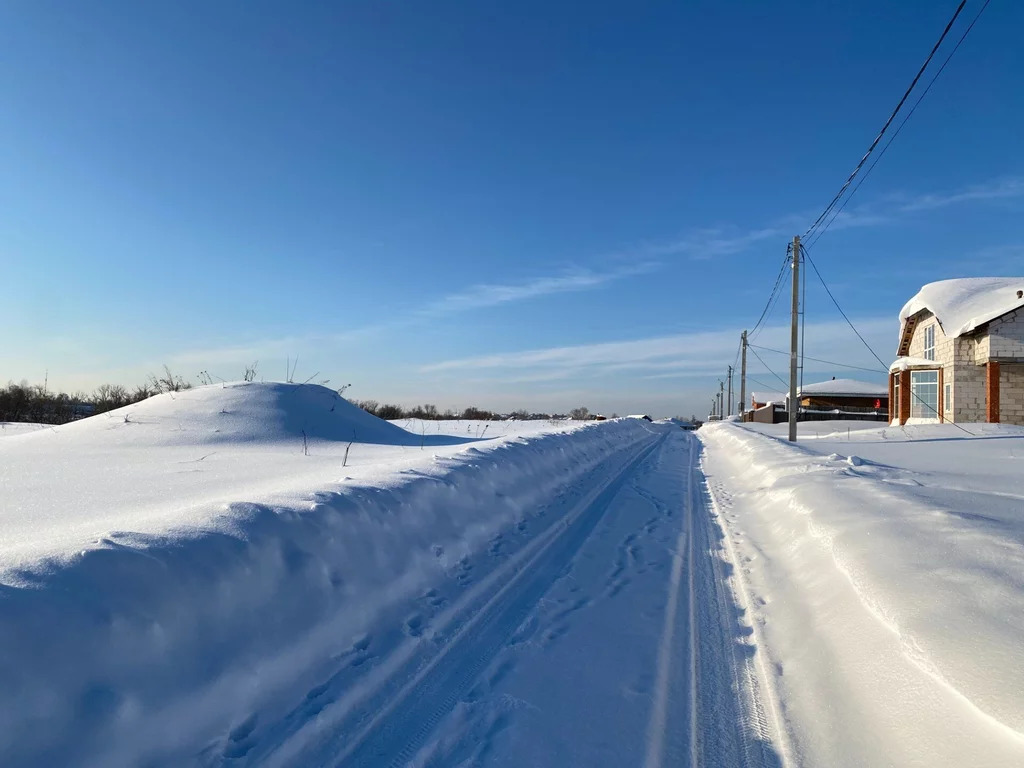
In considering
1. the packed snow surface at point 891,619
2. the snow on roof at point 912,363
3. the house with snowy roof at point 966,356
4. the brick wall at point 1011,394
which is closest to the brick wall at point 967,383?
the house with snowy roof at point 966,356

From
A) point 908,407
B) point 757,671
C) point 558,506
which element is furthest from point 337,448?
point 908,407

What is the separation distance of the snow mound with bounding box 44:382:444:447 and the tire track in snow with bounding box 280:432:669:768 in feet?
29.9

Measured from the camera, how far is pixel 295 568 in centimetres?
387

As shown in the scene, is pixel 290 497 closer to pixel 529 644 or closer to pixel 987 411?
pixel 529 644

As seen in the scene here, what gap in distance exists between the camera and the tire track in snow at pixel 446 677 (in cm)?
269

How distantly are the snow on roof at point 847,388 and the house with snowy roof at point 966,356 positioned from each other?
35.5 metres

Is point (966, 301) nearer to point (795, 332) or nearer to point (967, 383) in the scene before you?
point (967, 383)

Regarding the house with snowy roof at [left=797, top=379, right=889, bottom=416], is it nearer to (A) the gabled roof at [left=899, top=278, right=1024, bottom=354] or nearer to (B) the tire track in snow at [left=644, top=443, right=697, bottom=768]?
(A) the gabled roof at [left=899, top=278, right=1024, bottom=354]

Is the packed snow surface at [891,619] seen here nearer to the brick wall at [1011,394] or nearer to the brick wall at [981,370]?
the brick wall at [981,370]

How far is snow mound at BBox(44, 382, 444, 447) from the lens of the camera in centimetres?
1209

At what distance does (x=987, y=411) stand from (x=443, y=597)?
1142 inches

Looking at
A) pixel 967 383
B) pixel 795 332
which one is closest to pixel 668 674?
pixel 795 332

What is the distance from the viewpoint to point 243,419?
43.7ft

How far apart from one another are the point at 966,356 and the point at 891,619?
92.5 ft
